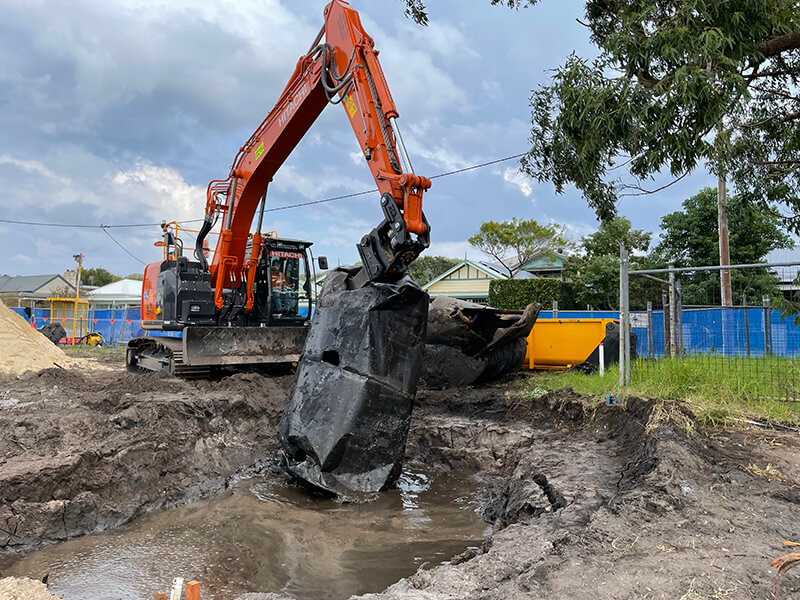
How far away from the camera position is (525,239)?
36.7 metres

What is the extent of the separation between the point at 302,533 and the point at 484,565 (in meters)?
1.62

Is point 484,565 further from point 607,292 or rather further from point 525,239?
point 525,239

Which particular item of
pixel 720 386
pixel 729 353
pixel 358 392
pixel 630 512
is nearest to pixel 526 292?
pixel 729 353

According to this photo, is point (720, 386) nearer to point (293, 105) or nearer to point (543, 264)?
point (293, 105)

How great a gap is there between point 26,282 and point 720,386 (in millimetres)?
60271

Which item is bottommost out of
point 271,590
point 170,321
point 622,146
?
point 271,590

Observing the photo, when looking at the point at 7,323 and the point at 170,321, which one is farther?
the point at 7,323

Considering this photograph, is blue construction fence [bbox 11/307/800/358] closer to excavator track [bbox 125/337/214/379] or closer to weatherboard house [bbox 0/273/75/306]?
excavator track [bbox 125/337/214/379]

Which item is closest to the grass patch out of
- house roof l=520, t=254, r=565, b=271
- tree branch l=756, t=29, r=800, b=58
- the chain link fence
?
the chain link fence

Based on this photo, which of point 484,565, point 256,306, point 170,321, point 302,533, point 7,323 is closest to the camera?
point 484,565

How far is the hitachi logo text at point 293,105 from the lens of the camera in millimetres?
7133

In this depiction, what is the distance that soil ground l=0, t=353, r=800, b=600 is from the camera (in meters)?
2.75

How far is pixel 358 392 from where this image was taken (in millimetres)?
4574

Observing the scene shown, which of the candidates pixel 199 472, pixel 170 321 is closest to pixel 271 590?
pixel 199 472
